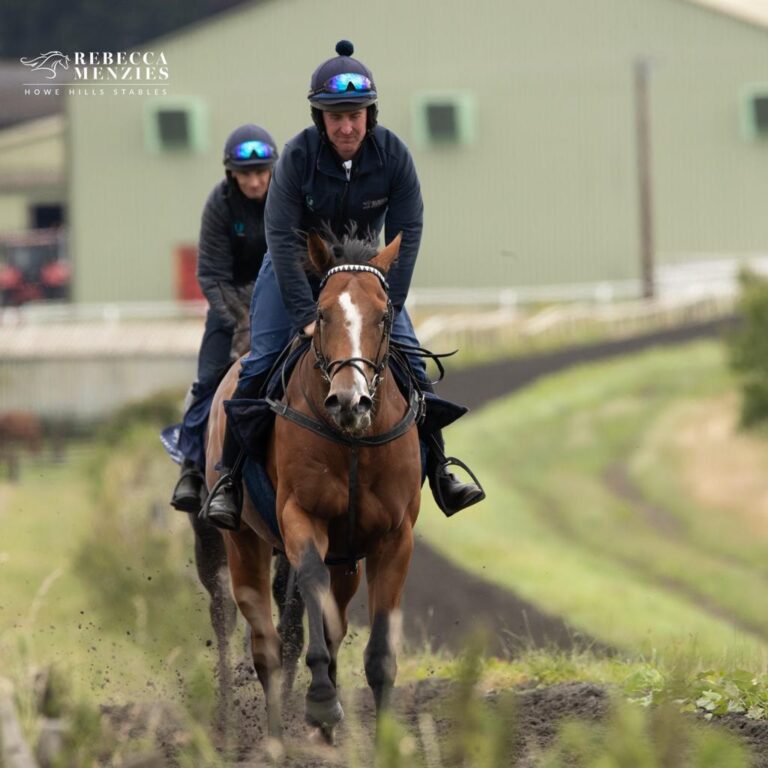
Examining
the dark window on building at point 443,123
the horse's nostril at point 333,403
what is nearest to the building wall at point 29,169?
the dark window on building at point 443,123

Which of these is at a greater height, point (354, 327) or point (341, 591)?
point (354, 327)

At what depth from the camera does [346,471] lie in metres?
7.93

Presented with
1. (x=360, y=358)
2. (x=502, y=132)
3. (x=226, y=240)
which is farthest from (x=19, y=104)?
(x=360, y=358)

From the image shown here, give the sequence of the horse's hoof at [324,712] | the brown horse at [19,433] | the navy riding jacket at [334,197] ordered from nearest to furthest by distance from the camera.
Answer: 1. the horse's hoof at [324,712]
2. the navy riding jacket at [334,197]
3. the brown horse at [19,433]

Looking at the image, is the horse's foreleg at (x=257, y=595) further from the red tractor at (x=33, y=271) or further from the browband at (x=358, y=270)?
the red tractor at (x=33, y=271)

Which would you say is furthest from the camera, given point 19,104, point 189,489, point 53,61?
point 19,104

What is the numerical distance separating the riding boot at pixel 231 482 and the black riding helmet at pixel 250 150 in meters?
1.58

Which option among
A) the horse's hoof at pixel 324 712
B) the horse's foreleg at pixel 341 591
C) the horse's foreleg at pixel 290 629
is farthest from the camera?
the horse's foreleg at pixel 290 629

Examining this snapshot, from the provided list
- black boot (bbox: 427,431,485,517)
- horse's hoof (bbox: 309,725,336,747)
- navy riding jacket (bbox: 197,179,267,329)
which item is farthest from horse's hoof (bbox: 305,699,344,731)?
navy riding jacket (bbox: 197,179,267,329)

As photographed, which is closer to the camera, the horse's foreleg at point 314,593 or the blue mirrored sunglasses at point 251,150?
the horse's foreleg at point 314,593

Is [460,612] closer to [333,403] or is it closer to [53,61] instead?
[333,403]

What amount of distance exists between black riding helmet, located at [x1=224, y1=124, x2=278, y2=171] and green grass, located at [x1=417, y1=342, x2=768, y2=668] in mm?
3430

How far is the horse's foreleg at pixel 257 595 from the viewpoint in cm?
898

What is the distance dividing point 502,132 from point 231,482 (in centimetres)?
4772
